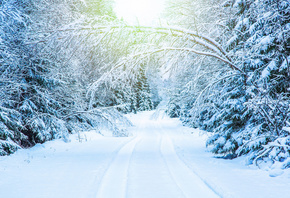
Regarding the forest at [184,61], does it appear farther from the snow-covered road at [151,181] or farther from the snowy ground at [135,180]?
the snow-covered road at [151,181]

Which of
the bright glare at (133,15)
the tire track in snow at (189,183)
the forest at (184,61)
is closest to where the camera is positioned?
the tire track in snow at (189,183)

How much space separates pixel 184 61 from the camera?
5.91 metres

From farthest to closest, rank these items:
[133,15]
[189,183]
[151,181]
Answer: [151,181] → [189,183] → [133,15]

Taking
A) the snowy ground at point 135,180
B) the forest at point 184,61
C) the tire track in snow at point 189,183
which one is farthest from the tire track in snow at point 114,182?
the forest at point 184,61

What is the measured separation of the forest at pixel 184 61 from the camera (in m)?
5.23

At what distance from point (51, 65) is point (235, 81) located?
381 inches

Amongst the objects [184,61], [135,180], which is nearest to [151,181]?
[135,180]

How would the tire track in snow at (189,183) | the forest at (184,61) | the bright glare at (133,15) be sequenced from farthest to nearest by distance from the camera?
the forest at (184,61) → the bright glare at (133,15) → the tire track in snow at (189,183)

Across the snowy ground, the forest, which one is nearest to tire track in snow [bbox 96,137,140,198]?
the snowy ground

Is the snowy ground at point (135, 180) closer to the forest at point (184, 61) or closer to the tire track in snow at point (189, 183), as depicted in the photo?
the tire track in snow at point (189, 183)

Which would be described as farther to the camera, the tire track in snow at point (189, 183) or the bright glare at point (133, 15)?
the bright glare at point (133, 15)

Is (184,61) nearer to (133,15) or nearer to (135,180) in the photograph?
(133,15)

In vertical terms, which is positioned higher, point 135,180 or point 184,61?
point 184,61

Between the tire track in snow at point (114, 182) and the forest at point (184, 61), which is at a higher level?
the forest at point (184, 61)
